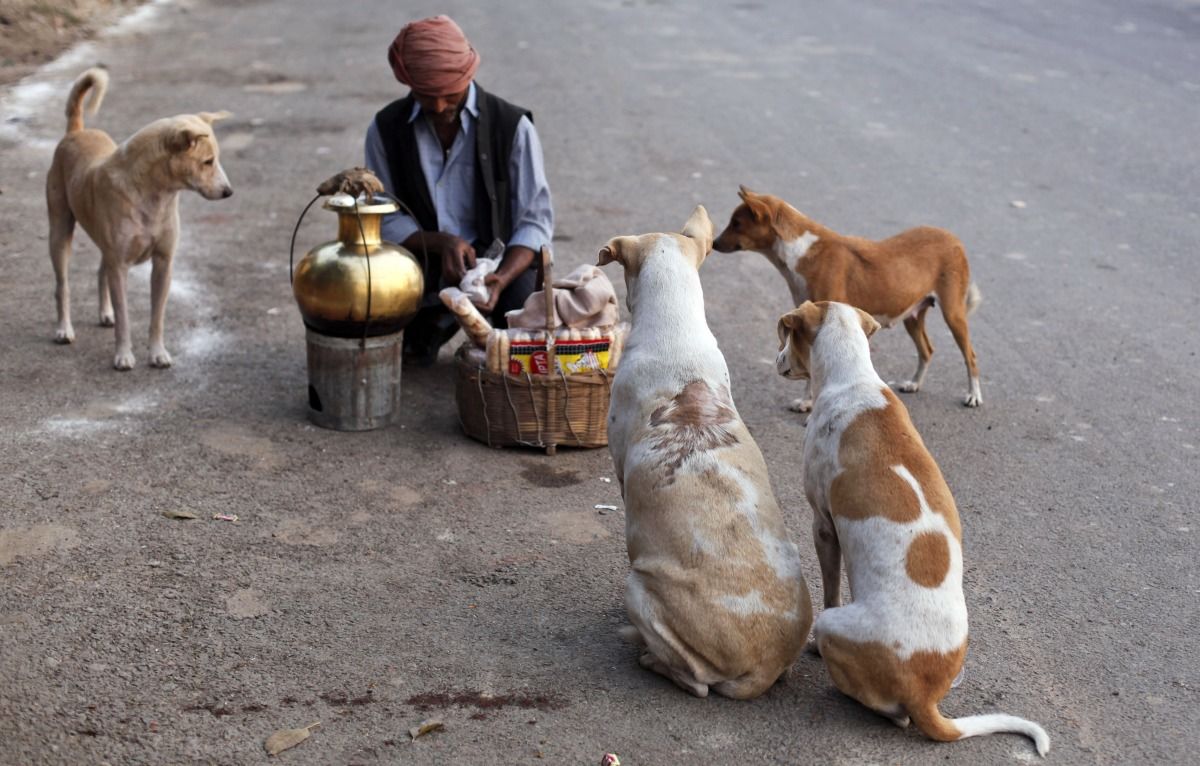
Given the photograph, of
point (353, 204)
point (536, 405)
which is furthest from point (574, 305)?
point (353, 204)

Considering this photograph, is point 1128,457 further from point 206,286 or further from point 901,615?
point 206,286

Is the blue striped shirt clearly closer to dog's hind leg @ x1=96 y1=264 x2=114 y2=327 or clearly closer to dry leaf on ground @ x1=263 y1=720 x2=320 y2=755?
dog's hind leg @ x1=96 y1=264 x2=114 y2=327

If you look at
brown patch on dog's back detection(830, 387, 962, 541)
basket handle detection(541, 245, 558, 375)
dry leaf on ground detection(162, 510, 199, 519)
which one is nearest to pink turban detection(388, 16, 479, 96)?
basket handle detection(541, 245, 558, 375)

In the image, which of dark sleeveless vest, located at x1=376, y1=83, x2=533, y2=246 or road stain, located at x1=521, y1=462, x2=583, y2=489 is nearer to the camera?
road stain, located at x1=521, y1=462, x2=583, y2=489

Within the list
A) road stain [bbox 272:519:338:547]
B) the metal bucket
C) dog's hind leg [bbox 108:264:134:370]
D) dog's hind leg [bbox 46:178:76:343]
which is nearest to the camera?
road stain [bbox 272:519:338:547]

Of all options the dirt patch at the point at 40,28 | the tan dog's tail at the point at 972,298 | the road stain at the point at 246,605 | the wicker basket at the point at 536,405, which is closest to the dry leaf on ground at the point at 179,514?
the road stain at the point at 246,605

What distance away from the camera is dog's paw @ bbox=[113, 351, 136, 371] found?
19.8ft

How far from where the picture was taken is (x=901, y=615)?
3.35 m

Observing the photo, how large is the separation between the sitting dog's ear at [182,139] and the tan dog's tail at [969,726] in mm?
4145

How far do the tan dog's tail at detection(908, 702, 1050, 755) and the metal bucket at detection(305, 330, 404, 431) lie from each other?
294cm

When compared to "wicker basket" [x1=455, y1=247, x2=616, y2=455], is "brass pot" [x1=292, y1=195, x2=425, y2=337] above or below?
above

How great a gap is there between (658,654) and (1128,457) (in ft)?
9.23

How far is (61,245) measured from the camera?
631 cm

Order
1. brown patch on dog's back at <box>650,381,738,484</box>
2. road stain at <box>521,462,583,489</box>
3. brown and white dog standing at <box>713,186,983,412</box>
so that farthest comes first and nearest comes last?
brown and white dog standing at <box>713,186,983,412</box> < road stain at <box>521,462,583,489</box> < brown patch on dog's back at <box>650,381,738,484</box>
